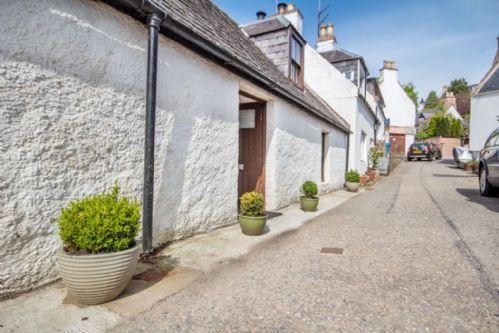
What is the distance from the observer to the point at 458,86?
73.2 m

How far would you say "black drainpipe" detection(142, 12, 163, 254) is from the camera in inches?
144

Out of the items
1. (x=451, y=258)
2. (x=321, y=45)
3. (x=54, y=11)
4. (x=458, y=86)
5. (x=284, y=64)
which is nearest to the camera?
(x=54, y=11)

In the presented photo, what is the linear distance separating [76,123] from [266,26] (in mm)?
8303

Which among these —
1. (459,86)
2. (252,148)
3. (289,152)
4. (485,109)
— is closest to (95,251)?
(252,148)

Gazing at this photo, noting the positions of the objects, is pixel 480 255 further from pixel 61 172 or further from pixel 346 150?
pixel 346 150

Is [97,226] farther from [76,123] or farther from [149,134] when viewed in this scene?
[149,134]

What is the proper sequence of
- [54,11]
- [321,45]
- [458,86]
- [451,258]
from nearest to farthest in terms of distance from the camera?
1. [54,11]
2. [451,258]
3. [321,45]
4. [458,86]

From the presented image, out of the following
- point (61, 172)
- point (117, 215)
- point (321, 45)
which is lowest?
point (117, 215)

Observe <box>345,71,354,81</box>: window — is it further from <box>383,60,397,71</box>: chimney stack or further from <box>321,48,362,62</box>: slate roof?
<box>383,60,397,71</box>: chimney stack

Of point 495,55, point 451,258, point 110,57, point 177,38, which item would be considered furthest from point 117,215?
point 495,55

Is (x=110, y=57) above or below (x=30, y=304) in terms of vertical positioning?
above

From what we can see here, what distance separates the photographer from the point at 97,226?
247 cm

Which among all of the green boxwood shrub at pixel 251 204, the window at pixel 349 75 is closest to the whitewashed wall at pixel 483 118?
the window at pixel 349 75

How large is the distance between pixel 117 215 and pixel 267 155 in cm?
497
